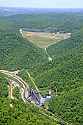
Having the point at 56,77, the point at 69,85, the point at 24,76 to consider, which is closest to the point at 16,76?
the point at 24,76

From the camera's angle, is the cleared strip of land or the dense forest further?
the cleared strip of land

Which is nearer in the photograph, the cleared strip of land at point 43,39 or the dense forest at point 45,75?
the dense forest at point 45,75

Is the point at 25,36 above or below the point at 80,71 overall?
above

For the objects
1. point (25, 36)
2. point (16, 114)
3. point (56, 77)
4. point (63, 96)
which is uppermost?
point (25, 36)

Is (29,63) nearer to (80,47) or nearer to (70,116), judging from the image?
(80,47)

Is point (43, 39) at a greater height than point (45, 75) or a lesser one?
greater

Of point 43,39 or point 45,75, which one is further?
point 43,39

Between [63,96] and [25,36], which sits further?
[25,36]

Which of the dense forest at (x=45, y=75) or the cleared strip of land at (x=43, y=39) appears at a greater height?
the cleared strip of land at (x=43, y=39)
